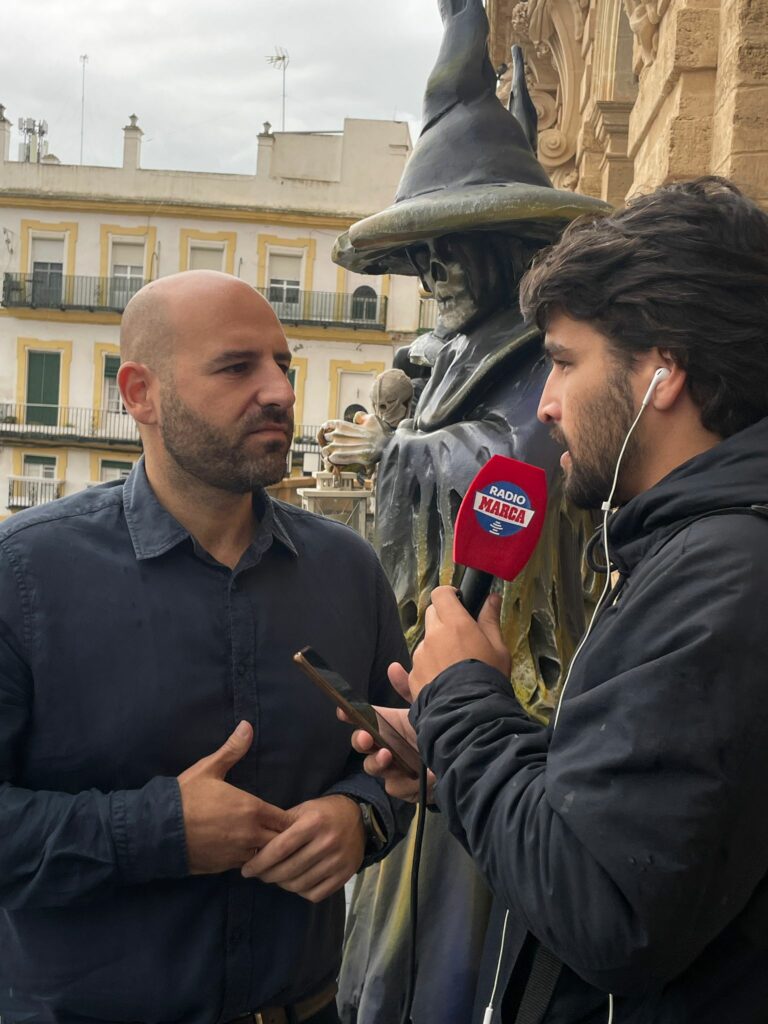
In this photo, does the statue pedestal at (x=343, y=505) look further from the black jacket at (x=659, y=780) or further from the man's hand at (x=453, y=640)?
the black jacket at (x=659, y=780)

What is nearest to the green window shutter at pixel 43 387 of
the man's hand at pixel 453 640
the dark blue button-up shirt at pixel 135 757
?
the dark blue button-up shirt at pixel 135 757

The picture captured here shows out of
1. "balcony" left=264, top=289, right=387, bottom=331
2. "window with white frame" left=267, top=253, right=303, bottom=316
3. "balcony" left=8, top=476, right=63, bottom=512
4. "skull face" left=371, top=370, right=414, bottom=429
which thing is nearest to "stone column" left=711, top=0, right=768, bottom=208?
"skull face" left=371, top=370, right=414, bottom=429

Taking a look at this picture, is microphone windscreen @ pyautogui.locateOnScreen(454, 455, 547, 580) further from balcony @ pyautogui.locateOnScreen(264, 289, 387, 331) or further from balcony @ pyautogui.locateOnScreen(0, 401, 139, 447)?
balcony @ pyautogui.locateOnScreen(0, 401, 139, 447)

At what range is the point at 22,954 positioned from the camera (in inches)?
71.7

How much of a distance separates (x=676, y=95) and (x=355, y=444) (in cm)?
234

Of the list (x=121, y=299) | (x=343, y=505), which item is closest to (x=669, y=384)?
(x=343, y=505)

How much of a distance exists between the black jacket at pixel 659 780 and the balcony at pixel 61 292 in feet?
96.0

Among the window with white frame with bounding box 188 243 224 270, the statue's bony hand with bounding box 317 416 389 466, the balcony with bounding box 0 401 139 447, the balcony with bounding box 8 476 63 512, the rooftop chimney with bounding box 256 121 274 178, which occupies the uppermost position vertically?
the rooftop chimney with bounding box 256 121 274 178

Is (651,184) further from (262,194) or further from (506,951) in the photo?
(262,194)

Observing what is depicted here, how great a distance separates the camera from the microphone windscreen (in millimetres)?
1619

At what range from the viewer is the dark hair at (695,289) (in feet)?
4.70

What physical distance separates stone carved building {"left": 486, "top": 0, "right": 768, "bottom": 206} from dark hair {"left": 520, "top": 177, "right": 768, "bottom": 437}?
0.17 metres

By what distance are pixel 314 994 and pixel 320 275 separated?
28171 millimetres

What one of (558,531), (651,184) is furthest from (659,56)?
(558,531)
